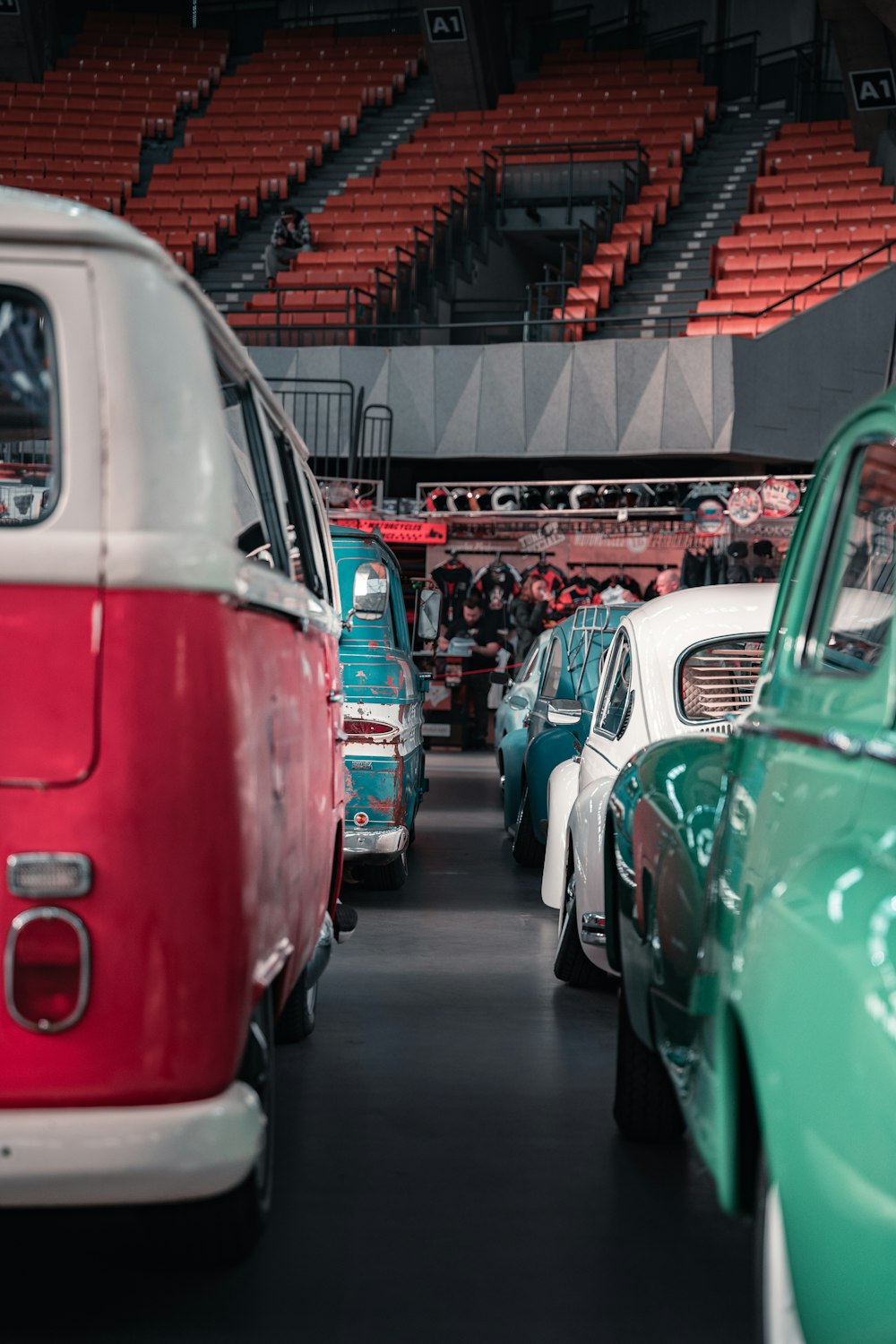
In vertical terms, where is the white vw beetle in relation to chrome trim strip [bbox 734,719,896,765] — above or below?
below

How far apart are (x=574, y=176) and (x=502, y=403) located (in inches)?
319

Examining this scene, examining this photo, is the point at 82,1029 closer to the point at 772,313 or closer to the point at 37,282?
the point at 37,282

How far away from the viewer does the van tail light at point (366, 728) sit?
8.16m

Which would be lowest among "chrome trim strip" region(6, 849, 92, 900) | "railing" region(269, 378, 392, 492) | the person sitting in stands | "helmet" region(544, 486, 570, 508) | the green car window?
"chrome trim strip" region(6, 849, 92, 900)

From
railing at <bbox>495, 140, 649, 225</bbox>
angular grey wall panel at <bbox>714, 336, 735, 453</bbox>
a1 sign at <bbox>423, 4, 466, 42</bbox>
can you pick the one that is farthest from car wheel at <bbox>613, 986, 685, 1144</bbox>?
a1 sign at <bbox>423, 4, 466, 42</bbox>

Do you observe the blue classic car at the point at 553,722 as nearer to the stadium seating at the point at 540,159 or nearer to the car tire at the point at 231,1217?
the car tire at the point at 231,1217

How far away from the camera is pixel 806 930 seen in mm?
2135

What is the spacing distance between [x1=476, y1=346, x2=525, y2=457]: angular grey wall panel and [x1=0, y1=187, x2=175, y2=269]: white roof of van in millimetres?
18468

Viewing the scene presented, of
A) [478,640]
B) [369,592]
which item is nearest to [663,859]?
[369,592]

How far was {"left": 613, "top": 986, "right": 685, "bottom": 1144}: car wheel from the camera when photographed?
13.8 feet

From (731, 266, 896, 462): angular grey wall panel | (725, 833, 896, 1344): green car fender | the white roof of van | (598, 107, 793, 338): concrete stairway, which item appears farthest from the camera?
(598, 107, 793, 338): concrete stairway

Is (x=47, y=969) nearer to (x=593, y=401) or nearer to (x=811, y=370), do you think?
(x=593, y=401)

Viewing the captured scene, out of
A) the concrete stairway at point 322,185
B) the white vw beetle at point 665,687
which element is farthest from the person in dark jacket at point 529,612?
the white vw beetle at point 665,687

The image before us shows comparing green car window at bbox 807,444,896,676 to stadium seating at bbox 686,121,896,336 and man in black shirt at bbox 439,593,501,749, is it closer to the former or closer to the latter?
man in black shirt at bbox 439,593,501,749
